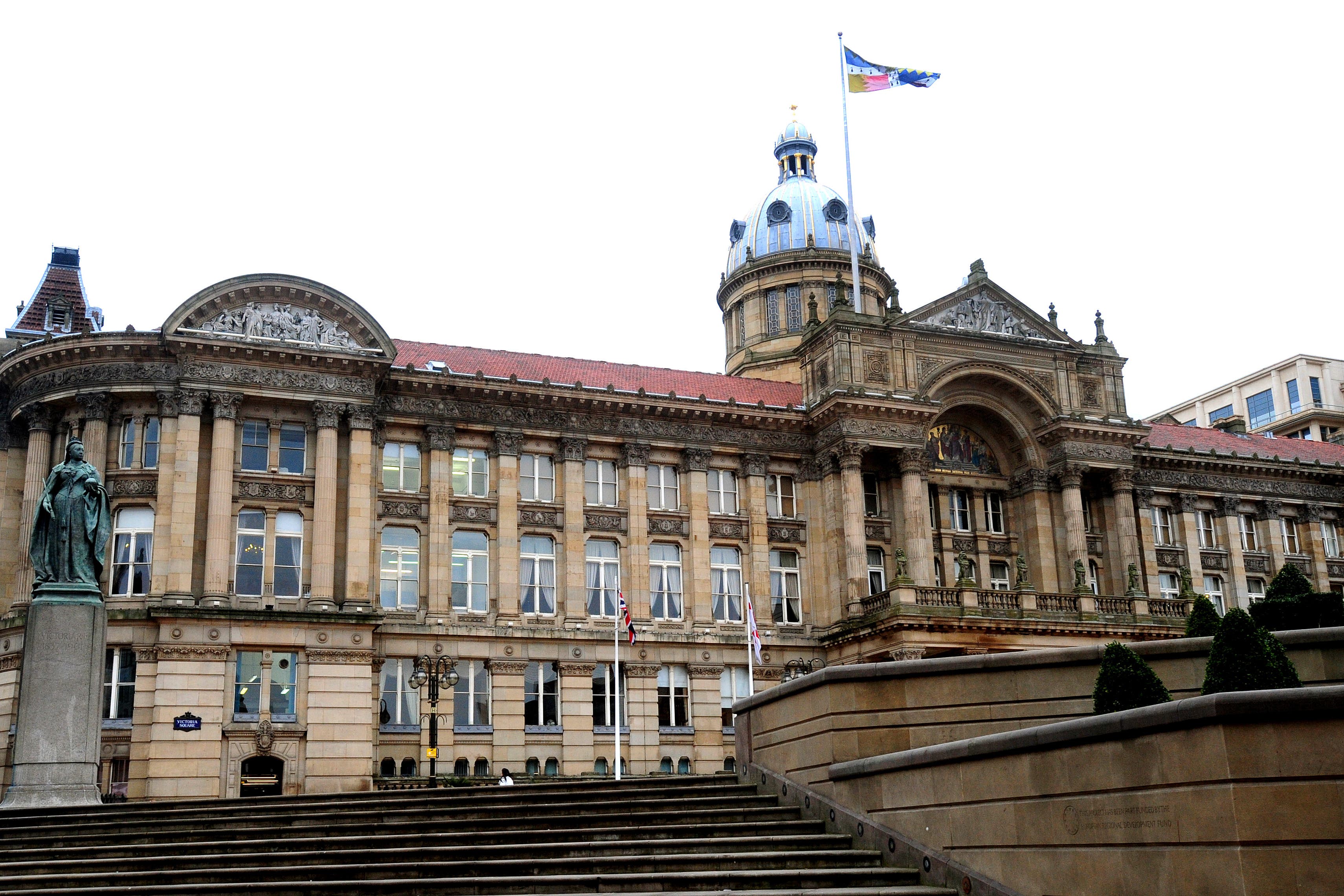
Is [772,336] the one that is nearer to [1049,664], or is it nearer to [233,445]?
[233,445]

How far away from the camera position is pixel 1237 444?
65875 mm

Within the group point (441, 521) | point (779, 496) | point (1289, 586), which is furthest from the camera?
point (779, 496)

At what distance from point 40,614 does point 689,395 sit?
30548 millimetres

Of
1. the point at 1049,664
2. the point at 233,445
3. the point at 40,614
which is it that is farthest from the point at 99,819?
the point at 233,445

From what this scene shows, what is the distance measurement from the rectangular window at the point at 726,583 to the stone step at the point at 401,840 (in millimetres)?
29262

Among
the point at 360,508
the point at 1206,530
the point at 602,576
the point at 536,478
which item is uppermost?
the point at 536,478

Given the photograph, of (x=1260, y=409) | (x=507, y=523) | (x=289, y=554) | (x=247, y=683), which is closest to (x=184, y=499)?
(x=289, y=554)

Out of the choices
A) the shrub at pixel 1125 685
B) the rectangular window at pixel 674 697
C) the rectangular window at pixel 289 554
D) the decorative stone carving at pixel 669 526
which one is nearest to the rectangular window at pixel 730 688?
the rectangular window at pixel 674 697

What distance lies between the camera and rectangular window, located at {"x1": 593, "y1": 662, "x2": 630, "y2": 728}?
4762cm

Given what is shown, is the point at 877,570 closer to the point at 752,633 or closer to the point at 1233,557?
the point at 752,633

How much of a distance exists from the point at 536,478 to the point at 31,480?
1699cm

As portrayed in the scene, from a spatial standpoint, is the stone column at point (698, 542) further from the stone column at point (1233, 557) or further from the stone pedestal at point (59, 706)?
the stone pedestal at point (59, 706)

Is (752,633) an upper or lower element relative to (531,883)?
upper

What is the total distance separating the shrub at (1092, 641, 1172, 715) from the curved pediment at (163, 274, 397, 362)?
3340 centimetres
